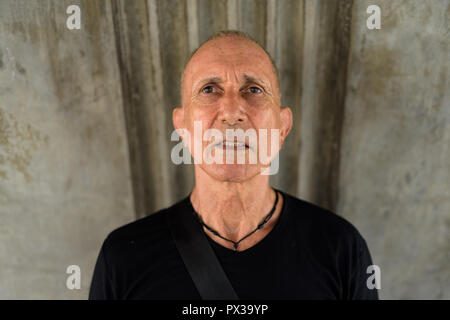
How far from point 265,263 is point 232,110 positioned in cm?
52

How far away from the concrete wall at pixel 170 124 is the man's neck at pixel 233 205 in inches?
17.9

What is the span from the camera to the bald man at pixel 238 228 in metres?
1.24

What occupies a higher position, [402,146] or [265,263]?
[402,146]

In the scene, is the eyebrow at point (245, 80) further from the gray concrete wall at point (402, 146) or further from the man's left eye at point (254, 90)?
the gray concrete wall at point (402, 146)

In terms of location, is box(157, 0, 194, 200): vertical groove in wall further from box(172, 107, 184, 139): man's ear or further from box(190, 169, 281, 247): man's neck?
box(190, 169, 281, 247): man's neck

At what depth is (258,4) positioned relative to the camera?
5.08ft

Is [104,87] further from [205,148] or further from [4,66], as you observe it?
[205,148]

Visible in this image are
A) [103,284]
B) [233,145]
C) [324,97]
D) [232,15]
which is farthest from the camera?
[324,97]

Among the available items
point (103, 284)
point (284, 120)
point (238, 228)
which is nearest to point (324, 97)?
point (284, 120)

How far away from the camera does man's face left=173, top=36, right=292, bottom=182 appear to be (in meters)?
1.22

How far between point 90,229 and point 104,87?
64 cm

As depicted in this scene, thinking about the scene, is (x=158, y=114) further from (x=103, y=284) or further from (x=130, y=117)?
(x=103, y=284)

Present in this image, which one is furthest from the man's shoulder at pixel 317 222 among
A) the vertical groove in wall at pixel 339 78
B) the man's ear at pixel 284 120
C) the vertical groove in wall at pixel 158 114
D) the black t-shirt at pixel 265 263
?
the vertical groove in wall at pixel 158 114

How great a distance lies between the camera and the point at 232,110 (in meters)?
1.22
